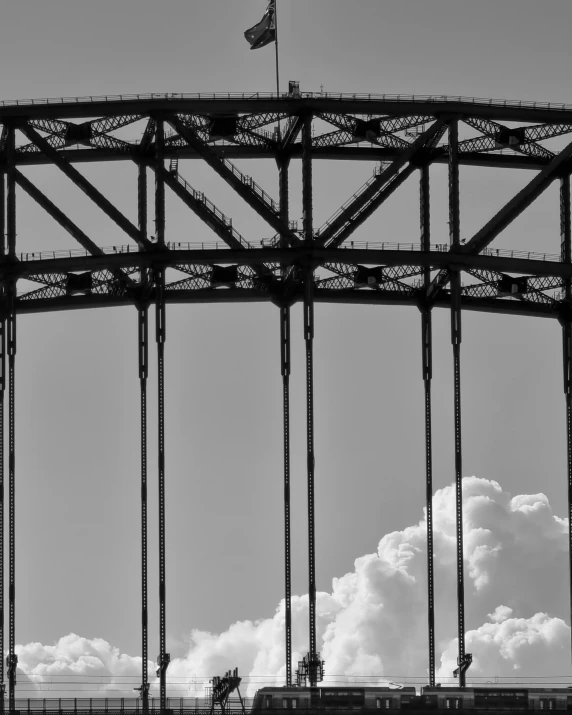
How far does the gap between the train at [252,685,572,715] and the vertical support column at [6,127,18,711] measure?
10.4m

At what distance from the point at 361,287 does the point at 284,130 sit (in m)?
6.61

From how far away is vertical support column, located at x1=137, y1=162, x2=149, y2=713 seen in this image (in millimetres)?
79812

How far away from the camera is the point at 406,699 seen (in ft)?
250

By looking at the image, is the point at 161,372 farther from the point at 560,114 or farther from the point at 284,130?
the point at 560,114

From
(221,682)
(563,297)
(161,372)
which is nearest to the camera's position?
(221,682)

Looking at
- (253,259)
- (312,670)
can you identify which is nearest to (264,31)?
(253,259)

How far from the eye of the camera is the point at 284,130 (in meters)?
86.7

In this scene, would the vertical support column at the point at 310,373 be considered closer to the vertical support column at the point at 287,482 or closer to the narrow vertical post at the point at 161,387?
the vertical support column at the point at 287,482

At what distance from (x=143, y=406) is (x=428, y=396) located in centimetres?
1037

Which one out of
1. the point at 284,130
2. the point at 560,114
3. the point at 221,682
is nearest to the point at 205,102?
the point at 284,130

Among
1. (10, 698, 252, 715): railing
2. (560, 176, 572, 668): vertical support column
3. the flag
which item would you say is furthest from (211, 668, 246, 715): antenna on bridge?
the flag

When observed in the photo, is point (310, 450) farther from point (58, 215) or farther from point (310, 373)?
point (58, 215)

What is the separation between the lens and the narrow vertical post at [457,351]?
81.5 metres

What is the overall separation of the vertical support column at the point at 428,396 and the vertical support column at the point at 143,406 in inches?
393
